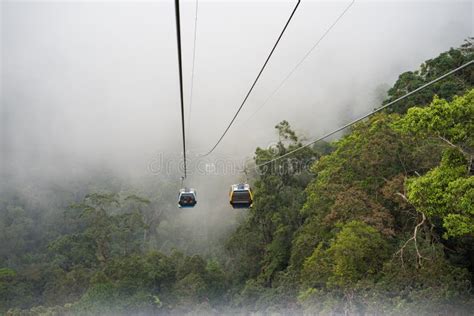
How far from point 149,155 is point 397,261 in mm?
91106

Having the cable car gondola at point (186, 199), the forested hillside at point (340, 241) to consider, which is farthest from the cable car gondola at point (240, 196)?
the forested hillside at point (340, 241)

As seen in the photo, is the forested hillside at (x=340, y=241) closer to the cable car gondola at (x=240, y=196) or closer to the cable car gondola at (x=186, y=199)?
the cable car gondola at (x=240, y=196)

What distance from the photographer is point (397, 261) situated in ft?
46.8

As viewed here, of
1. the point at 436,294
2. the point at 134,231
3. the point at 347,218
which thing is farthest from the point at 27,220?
the point at 436,294

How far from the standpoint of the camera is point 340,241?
1508 cm

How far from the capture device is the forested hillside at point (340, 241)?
981cm

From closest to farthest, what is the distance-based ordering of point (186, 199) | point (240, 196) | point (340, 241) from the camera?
point (240, 196) < point (186, 199) < point (340, 241)

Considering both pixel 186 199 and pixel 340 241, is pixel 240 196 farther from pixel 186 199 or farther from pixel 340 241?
pixel 340 241

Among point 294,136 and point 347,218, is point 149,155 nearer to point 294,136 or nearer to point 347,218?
point 294,136

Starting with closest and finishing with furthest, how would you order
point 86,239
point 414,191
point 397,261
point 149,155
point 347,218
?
1. point 414,191
2. point 397,261
3. point 347,218
4. point 86,239
5. point 149,155

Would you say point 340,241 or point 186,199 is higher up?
point 186,199

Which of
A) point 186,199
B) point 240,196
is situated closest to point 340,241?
point 240,196

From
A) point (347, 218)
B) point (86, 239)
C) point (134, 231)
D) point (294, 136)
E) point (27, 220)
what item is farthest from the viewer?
point (27, 220)

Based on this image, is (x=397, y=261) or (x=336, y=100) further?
(x=336, y=100)
